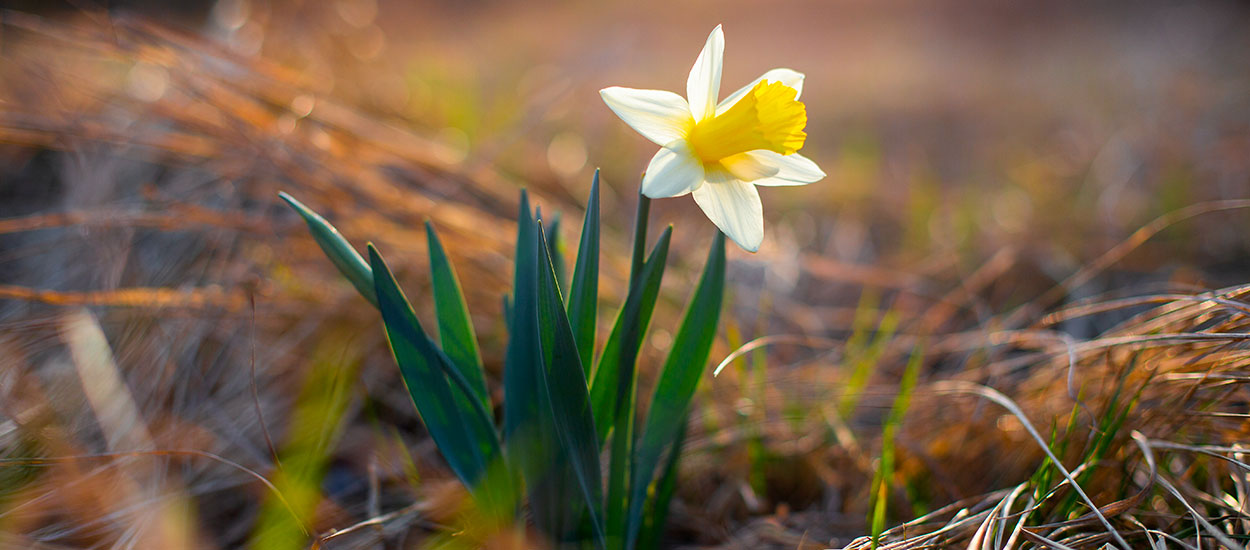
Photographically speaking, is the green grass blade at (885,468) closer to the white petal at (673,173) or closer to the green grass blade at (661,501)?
the green grass blade at (661,501)

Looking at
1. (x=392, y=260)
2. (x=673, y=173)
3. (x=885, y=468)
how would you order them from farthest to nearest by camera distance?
(x=392, y=260)
(x=885, y=468)
(x=673, y=173)

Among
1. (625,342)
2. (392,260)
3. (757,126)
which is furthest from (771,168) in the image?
(392,260)

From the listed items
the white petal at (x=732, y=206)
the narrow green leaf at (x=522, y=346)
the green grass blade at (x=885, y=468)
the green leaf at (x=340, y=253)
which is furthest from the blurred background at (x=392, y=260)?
the white petal at (x=732, y=206)

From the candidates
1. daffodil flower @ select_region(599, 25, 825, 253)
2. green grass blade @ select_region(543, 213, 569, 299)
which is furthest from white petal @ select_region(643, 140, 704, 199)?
green grass blade @ select_region(543, 213, 569, 299)

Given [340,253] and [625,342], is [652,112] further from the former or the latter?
[340,253]

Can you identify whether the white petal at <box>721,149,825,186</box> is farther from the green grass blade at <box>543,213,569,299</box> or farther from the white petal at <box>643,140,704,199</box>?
the green grass blade at <box>543,213,569,299</box>

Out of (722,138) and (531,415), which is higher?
(722,138)

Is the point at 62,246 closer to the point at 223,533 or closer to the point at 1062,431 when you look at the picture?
the point at 223,533
